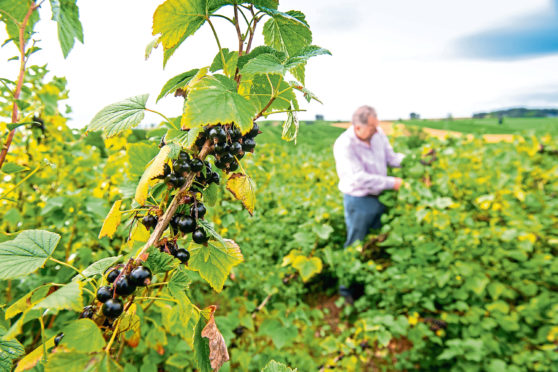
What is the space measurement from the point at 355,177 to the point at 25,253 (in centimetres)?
316

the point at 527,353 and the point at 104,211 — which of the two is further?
the point at 527,353

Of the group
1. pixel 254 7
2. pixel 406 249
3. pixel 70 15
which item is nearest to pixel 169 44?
pixel 254 7

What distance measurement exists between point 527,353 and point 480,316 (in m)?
0.35

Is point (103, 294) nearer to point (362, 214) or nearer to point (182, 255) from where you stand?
point (182, 255)

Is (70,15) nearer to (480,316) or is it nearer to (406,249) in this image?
(406,249)

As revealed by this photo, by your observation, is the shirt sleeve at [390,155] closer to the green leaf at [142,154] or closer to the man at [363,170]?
the man at [363,170]

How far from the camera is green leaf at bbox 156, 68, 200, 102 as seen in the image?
1.96 ft

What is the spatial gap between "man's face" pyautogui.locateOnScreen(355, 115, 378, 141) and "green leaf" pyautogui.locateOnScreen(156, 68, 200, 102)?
134 inches

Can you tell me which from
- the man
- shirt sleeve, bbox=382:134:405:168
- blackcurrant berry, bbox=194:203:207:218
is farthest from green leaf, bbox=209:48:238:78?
shirt sleeve, bbox=382:134:405:168

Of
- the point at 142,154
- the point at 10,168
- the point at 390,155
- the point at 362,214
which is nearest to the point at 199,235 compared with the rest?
the point at 142,154

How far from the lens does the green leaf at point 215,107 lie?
1.49ft

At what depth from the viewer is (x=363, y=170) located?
140 inches

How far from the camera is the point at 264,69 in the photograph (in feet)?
1.56

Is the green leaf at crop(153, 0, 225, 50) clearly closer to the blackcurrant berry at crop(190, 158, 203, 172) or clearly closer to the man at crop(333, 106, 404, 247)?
the blackcurrant berry at crop(190, 158, 203, 172)
